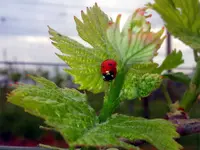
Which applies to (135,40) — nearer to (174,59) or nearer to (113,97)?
(113,97)

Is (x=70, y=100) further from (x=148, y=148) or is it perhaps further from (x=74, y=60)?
(x=148, y=148)

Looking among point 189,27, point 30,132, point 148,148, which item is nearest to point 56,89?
point 189,27

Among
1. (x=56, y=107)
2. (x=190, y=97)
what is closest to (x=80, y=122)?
(x=56, y=107)

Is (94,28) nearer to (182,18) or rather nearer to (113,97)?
(113,97)

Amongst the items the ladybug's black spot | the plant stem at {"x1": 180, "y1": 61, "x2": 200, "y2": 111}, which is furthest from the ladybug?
the plant stem at {"x1": 180, "y1": 61, "x2": 200, "y2": 111}

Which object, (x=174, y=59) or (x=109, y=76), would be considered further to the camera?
(x=174, y=59)

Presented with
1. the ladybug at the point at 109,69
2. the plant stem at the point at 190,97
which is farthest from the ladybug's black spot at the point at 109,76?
the plant stem at the point at 190,97

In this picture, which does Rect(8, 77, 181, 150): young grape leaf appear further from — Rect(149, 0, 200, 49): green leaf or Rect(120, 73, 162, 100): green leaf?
Rect(149, 0, 200, 49): green leaf

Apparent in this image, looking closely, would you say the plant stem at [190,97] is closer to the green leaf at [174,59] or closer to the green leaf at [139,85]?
the green leaf at [174,59]
